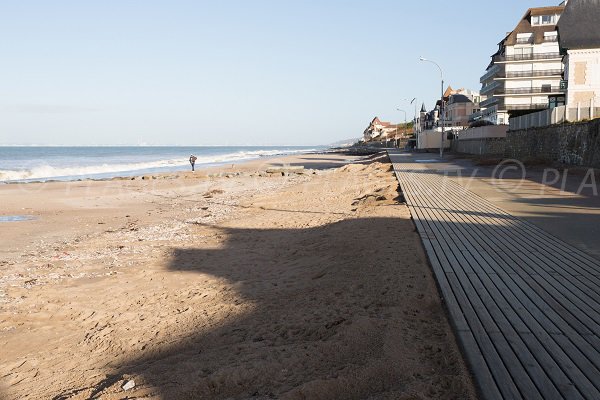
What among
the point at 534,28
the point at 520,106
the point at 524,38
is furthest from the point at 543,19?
the point at 520,106

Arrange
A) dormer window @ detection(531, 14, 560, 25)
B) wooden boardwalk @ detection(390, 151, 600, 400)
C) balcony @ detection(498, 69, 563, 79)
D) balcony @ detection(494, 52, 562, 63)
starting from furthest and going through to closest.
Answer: dormer window @ detection(531, 14, 560, 25) → balcony @ detection(498, 69, 563, 79) → balcony @ detection(494, 52, 562, 63) → wooden boardwalk @ detection(390, 151, 600, 400)

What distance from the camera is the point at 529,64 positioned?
67.9 m

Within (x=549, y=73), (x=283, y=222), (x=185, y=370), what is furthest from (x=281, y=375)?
(x=549, y=73)

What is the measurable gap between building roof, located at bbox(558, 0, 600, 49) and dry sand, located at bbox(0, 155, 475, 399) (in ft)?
108

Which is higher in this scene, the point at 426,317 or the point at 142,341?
the point at 426,317

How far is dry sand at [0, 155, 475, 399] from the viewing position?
12.8 feet

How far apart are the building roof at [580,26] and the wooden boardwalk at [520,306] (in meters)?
34.2

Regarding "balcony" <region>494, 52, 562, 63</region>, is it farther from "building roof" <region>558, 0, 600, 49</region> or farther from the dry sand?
the dry sand

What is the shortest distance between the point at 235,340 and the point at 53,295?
3.84 m

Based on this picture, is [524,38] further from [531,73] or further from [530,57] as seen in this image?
[531,73]

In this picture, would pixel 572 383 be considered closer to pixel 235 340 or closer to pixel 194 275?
pixel 235 340

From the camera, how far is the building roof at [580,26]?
3691 centimetres

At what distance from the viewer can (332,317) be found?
5285 mm

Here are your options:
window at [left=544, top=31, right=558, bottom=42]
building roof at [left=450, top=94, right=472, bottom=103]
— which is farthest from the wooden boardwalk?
building roof at [left=450, top=94, right=472, bottom=103]
